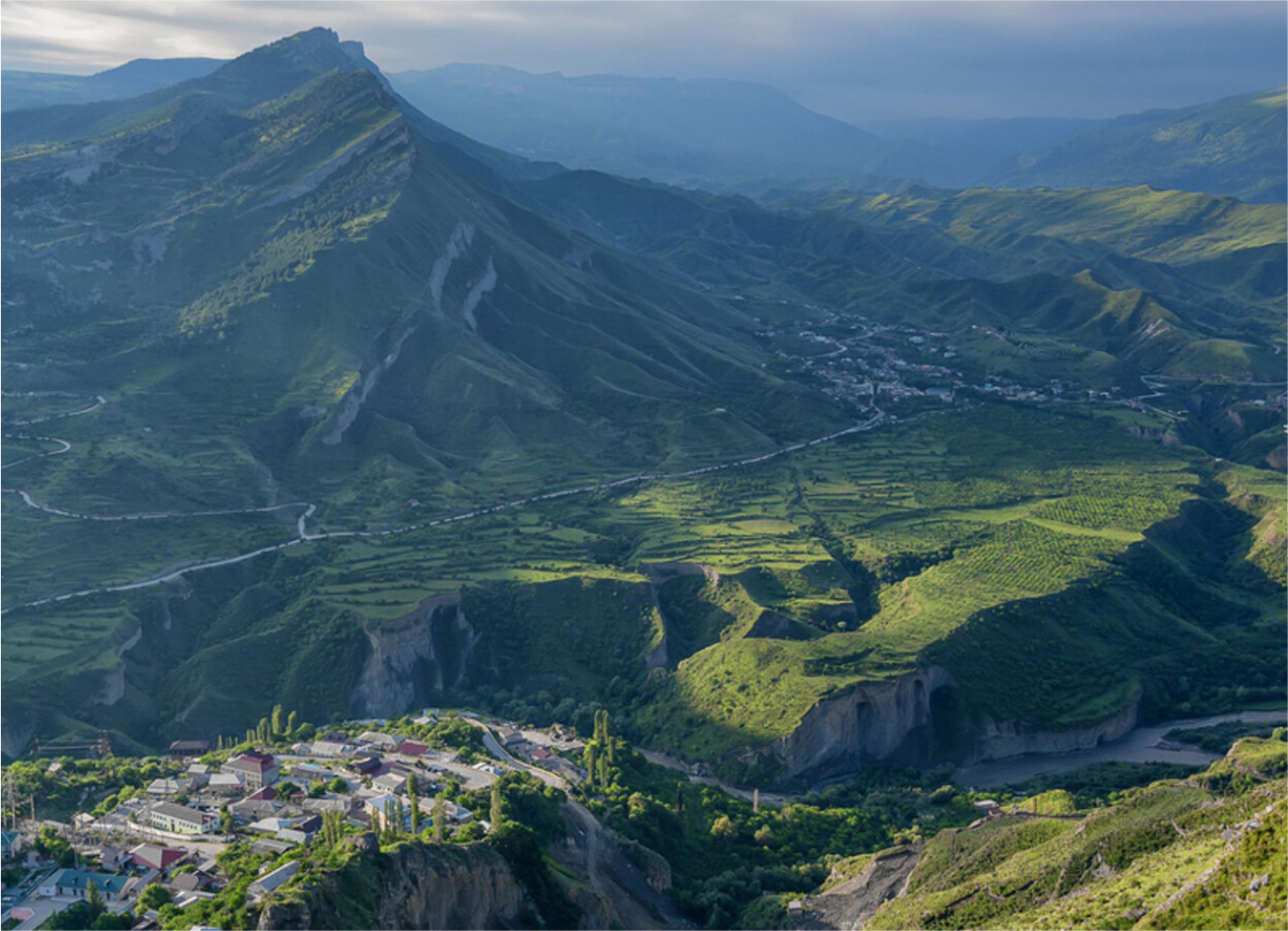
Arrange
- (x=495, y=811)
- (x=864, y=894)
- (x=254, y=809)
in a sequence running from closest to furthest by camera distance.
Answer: (x=495, y=811), (x=254, y=809), (x=864, y=894)

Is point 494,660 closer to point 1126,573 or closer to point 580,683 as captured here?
point 580,683

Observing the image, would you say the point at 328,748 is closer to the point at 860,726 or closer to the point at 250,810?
the point at 250,810

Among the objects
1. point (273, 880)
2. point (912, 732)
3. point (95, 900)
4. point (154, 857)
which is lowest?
point (912, 732)

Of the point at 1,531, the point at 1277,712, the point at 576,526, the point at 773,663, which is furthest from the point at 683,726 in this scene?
the point at 1,531

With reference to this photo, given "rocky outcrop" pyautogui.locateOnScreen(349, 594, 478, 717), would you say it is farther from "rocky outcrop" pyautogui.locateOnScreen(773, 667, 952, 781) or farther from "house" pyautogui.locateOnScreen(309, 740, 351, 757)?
"rocky outcrop" pyautogui.locateOnScreen(773, 667, 952, 781)

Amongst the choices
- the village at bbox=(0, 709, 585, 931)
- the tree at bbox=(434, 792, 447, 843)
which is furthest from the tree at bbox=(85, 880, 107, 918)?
the tree at bbox=(434, 792, 447, 843)

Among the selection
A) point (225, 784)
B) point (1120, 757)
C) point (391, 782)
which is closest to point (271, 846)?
point (225, 784)

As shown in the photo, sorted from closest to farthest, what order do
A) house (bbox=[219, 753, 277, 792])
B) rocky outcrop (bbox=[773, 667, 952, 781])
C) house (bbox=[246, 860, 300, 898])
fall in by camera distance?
house (bbox=[246, 860, 300, 898]) → house (bbox=[219, 753, 277, 792]) → rocky outcrop (bbox=[773, 667, 952, 781])
